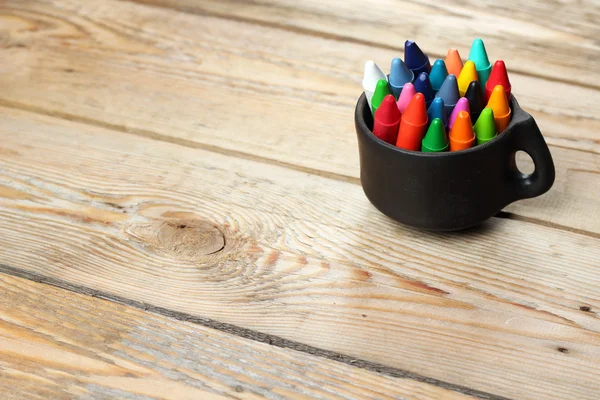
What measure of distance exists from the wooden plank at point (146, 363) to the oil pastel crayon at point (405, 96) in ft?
0.70

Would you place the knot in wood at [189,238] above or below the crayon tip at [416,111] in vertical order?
below

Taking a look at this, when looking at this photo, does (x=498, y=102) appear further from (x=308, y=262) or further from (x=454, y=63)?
(x=308, y=262)

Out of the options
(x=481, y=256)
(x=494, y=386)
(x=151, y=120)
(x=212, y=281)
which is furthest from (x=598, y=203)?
(x=151, y=120)

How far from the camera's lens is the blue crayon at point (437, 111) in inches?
23.9

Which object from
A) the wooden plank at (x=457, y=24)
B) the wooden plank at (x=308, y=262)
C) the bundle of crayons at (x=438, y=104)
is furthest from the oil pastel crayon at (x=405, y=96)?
the wooden plank at (x=457, y=24)

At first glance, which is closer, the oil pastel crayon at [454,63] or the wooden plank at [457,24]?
the oil pastel crayon at [454,63]

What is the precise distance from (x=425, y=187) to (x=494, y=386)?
0.16 metres

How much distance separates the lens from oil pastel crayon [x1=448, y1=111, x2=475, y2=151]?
598 millimetres

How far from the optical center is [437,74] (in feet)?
2.12

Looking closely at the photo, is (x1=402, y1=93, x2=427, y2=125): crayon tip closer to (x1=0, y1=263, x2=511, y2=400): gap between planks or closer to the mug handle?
the mug handle

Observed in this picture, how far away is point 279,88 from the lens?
896 millimetres

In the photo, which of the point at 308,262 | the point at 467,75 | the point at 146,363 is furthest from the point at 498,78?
the point at 146,363

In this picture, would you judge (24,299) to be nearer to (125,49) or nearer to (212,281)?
(212,281)

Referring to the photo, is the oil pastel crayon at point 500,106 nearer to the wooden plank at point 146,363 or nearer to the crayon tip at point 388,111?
the crayon tip at point 388,111
